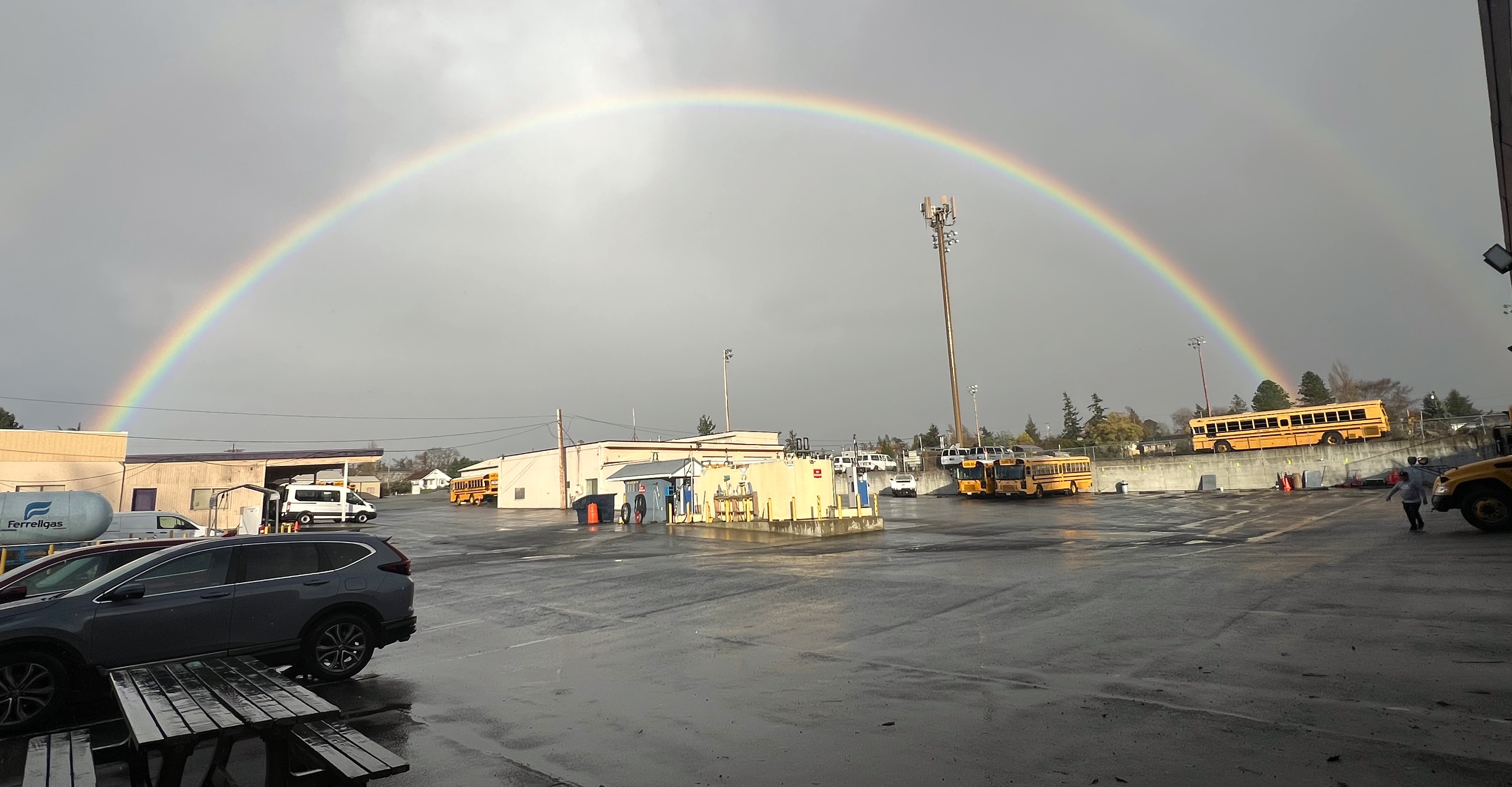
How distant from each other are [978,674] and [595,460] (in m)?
48.4

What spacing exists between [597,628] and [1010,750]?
6.70m

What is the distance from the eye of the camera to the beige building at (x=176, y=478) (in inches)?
1517

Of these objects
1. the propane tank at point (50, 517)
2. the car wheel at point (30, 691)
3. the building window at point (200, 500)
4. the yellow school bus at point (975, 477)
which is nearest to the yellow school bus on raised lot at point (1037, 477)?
the yellow school bus at point (975, 477)

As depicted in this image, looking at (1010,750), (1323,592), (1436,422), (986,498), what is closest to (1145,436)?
(1436,422)

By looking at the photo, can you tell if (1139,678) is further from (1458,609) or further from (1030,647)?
(1458,609)

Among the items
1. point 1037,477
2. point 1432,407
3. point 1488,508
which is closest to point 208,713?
point 1488,508

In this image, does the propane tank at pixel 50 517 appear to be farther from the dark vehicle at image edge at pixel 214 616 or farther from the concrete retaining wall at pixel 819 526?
the concrete retaining wall at pixel 819 526

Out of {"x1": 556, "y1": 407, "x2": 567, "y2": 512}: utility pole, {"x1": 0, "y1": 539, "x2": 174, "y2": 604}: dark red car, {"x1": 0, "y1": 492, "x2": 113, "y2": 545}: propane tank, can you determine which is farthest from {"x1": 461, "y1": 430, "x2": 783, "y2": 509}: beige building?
{"x1": 0, "y1": 539, "x2": 174, "y2": 604}: dark red car

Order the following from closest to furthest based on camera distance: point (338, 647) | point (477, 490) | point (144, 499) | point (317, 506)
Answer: point (338, 647)
point (144, 499)
point (317, 506)
point (477, 490)

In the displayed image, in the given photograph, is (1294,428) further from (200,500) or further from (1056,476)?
(200,500)

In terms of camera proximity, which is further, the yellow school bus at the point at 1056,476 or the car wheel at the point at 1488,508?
the yellow school bus at the point at 1056,476

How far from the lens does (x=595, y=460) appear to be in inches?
2109

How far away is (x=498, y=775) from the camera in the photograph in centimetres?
500

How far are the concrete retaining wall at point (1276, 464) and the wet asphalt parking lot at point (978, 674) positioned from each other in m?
33.3
